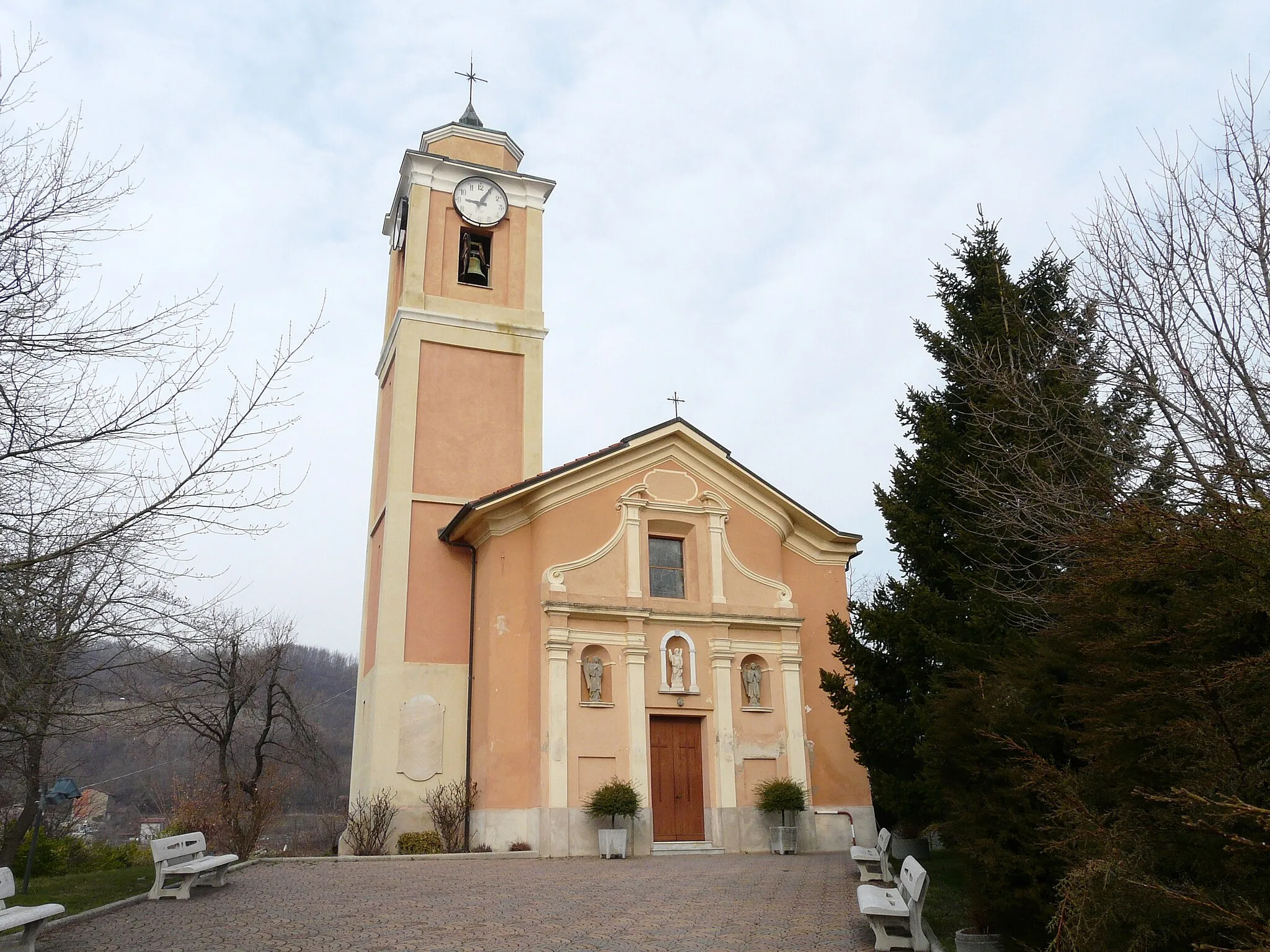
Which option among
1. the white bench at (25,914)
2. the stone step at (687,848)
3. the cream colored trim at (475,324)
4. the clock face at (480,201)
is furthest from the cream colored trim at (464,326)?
the white bench at (25,914)

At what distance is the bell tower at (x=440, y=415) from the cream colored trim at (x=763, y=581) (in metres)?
4.84

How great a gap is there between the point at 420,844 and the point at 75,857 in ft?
26.0

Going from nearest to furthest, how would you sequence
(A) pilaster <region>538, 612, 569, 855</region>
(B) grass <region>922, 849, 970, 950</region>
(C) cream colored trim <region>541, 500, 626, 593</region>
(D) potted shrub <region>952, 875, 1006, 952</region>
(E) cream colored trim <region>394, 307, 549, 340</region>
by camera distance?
(D) potted shrub <region>952, 875, 1006, 952</region>, (B) grass <region>922, 849, 970, 950</region>, (A) pilaster <region>538, 612, 569, 855</region>, (C) cream colored trim <region>541, 500, 626, 593</region>, (E) cream colored trim <region>394, 307, 549, 340</region>

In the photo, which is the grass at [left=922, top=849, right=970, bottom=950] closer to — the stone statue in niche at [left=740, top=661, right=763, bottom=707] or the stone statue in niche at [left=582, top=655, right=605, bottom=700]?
the stone statue in niche at [left=740, top=661, right=763, bottom=707]

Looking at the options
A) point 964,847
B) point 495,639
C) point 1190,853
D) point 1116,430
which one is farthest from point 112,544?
point 495,639

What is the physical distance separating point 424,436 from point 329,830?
14902mm

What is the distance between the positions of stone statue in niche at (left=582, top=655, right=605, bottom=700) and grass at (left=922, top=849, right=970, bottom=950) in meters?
6.63

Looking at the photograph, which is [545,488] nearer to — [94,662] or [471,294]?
[471,294]

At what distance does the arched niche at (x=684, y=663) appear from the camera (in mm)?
18703

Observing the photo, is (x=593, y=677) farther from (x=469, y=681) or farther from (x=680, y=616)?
(x=469, y=681)

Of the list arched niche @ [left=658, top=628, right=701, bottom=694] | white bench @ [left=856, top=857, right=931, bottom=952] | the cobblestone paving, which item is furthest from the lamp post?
white bench @ [left=856, top=857, right=931, bottom=952]

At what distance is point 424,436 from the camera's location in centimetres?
2159

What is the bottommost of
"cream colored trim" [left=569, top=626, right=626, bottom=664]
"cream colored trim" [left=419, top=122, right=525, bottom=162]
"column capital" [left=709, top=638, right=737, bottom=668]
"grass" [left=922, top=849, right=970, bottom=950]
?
"grass" [left=922, top=849, right=970, bottom=950]

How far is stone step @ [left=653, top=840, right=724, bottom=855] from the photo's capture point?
17562 millimetres
